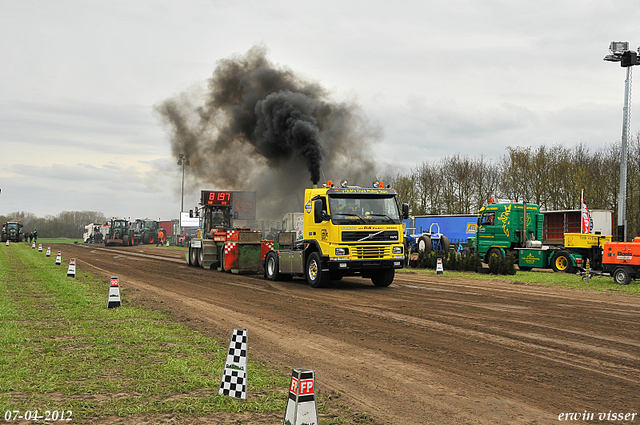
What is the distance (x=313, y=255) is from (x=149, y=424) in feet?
40.5

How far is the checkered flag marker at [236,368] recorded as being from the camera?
5352 millimetres

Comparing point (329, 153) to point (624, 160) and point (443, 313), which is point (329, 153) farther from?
point (443, 313)

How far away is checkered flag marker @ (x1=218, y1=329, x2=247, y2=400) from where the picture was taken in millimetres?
5352

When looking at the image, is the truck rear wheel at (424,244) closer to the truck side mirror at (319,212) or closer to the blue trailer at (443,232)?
the blue trailer at (443,232)

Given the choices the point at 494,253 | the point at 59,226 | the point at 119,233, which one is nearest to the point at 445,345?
the point at 494,253

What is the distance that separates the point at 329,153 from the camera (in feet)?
95.3

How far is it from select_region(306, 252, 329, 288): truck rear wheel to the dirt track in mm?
467

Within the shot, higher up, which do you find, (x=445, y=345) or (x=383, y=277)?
(x=383, y=277)

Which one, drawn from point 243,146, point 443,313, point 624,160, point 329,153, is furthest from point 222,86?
point 443,313

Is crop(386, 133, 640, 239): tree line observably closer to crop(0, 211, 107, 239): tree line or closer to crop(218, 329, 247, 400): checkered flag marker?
crop(218, 329, 247, 400): checkered flag marker

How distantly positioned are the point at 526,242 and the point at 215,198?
1479 cm

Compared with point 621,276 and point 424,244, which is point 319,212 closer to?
point 621,276

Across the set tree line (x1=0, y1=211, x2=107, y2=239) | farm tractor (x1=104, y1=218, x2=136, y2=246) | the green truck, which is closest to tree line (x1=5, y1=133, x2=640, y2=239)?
the green truck

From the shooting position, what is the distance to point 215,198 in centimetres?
2689
